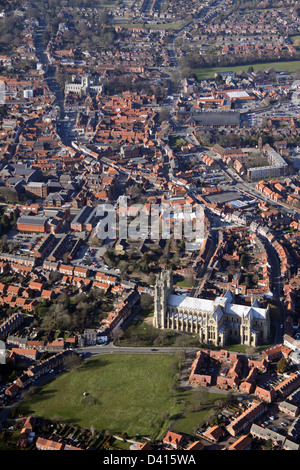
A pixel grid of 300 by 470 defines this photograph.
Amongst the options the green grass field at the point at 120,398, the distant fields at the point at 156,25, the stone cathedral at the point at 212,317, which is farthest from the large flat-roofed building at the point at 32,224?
the distant fields at the point at 156,25

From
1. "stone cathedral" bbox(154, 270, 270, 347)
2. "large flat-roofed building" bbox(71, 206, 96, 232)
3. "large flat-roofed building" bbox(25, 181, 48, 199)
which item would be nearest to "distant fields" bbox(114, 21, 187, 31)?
"large flat-roofed building" bbox(25, 181, 48, 199)

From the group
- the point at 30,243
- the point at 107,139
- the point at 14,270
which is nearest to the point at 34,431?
the point at 14,270

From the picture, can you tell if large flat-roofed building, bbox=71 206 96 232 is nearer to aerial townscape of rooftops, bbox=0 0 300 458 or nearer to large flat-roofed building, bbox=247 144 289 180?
aerial townscape of rooftops, bbox=0 0 300 458

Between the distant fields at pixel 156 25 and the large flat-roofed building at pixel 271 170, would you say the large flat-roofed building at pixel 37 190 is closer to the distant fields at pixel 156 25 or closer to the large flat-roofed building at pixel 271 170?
the large flat-roofed building at pixel 271 170

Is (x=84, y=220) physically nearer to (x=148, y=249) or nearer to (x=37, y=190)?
(x=148, y=249)

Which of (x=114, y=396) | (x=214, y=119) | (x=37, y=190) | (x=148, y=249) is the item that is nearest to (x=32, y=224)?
(x=37, y=190)

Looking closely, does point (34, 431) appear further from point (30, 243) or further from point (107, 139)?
point (107, 139)

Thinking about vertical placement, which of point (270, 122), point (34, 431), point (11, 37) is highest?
point (11, 37)
